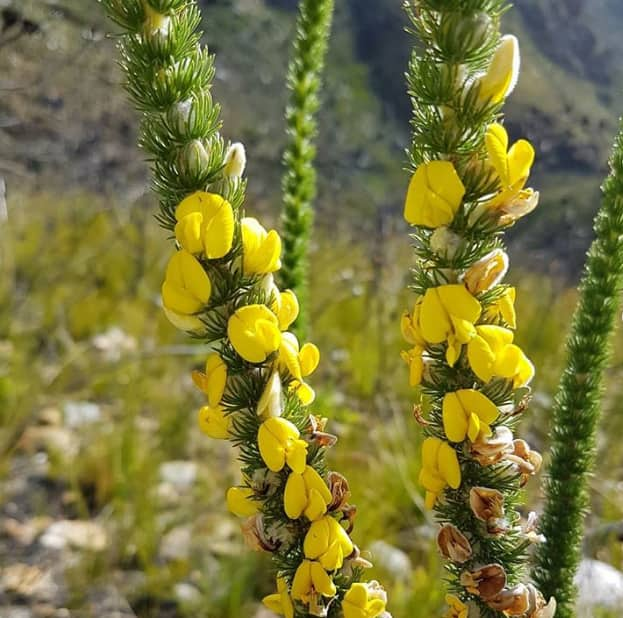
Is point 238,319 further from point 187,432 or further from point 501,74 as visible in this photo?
point 187,432

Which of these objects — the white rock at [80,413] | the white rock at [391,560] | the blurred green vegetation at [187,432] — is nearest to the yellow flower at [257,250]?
the blurred green vegetation at [187,432]

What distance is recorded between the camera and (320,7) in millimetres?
977

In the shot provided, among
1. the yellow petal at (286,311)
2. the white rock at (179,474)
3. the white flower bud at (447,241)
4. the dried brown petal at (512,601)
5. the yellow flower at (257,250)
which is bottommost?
the white rock at (179,474)

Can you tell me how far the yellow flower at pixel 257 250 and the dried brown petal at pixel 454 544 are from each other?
0.91ft

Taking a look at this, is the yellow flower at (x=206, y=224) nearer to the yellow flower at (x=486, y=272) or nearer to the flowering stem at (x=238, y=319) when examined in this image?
the flowering stem at (x=238, y=319)

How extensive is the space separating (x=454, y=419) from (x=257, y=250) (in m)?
0.21

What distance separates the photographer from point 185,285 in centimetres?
53

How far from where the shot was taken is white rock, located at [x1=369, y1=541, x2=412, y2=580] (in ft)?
7.46

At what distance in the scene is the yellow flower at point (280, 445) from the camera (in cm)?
54

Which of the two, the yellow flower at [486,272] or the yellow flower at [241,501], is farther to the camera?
the yellow flower at [241,501]

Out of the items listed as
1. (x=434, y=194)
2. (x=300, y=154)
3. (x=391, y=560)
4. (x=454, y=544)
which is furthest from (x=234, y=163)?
(x=391, y=560)

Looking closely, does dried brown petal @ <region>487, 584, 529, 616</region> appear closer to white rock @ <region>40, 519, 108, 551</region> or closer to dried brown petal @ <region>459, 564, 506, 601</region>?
dried brown petal @ <region>459, 564, 506, 601</region>

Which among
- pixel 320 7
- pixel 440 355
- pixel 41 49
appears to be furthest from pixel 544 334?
pixel 440 355

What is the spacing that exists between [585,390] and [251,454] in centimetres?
38
